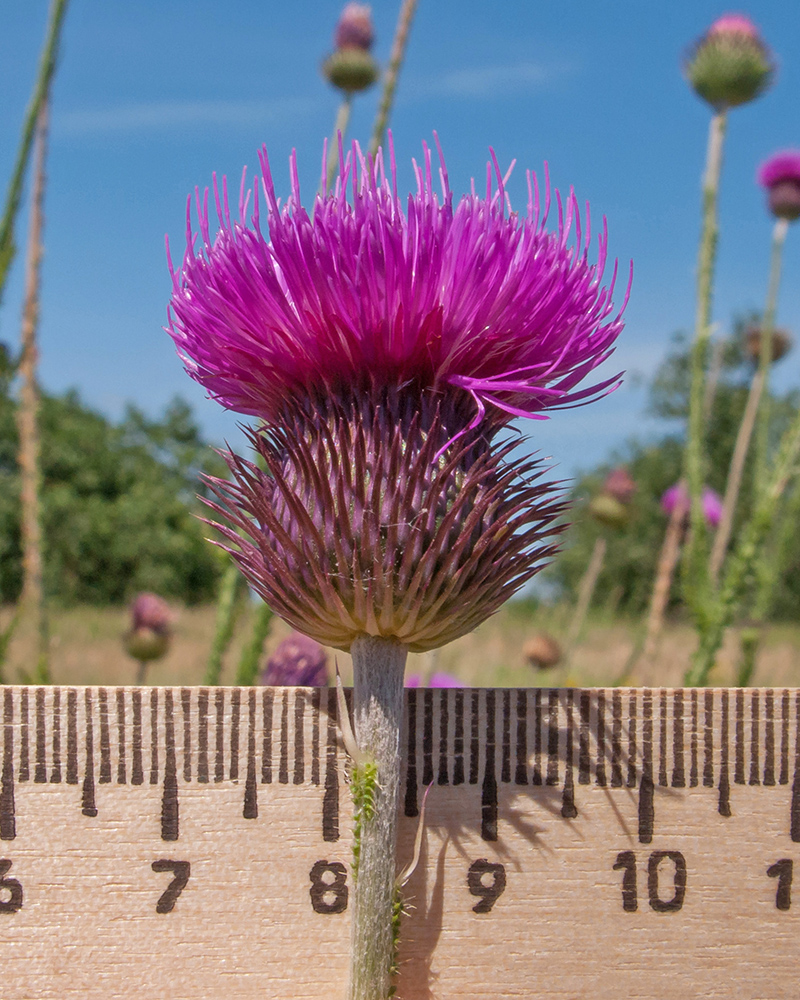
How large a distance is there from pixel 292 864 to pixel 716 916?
3.08 ft

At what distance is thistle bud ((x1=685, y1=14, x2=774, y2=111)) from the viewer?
491cm

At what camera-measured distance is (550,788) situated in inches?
75.4

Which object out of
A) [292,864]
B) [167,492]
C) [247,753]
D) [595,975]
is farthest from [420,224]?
A: [167,492]

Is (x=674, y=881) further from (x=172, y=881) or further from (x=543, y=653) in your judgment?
(x=543, y=653)

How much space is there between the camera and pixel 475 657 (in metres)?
10.5

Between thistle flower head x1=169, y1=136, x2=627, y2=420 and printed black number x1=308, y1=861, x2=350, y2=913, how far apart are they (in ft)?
3.20

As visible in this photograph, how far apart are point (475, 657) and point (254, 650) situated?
7406mm

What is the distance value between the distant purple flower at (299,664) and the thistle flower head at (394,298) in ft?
5.41

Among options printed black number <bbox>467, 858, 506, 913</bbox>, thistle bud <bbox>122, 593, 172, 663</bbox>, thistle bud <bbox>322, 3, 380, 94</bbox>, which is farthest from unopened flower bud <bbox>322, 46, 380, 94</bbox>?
printed black number <bbox>467, 858, 506, 913</bbox>

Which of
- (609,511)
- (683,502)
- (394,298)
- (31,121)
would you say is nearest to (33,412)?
(31,121)

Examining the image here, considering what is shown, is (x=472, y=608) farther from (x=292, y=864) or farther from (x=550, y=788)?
(x=292, y=864)

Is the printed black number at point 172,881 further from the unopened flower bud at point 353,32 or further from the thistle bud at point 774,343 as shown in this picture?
the thistle bud at point 774,343

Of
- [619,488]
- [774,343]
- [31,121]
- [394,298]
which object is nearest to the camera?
[394,298]

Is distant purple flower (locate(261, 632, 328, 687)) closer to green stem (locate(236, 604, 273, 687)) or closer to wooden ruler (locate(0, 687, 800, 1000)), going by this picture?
green stem (locate(236, 604, 273, 687))
